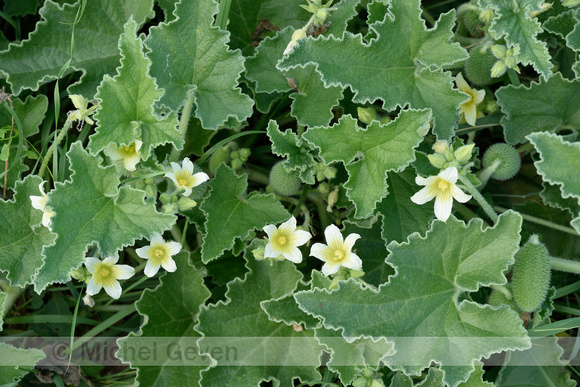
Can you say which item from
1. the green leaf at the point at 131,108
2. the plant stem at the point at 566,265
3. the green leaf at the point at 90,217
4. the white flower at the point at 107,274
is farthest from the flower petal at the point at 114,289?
the plant stem at the point at 566,265

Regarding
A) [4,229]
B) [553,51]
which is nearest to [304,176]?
[4,229]

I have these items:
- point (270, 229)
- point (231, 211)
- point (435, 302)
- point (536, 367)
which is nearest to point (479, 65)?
point (435, 302)

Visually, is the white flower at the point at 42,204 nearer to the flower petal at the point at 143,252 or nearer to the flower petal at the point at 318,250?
the flower petal at the point at 143,252

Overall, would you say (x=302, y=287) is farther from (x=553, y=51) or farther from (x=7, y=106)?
(x=553, y=51)

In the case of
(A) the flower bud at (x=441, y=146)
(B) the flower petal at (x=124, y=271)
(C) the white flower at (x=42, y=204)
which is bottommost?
(B) the flower petal at (x=124, y=271)

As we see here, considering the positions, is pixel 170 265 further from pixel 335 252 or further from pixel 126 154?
pixel 335 252
